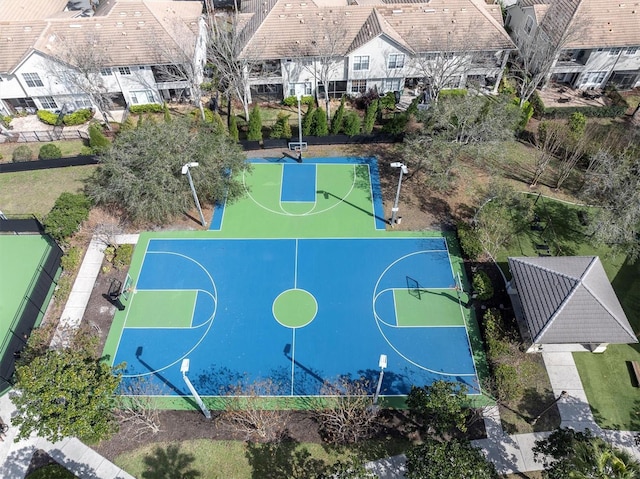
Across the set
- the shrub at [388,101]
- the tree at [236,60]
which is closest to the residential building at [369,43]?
the tree at [236,60]

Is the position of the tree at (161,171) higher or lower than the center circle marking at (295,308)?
higher

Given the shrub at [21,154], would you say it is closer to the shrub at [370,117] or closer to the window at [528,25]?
the shrub at [370,117]

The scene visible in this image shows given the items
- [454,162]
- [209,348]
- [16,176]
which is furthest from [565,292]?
[16,176]

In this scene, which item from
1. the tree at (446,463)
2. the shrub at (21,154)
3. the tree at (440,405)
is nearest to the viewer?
the tree at (446,463)

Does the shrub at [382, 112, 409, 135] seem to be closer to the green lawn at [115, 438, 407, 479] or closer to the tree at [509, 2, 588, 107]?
the tree at [509, 2, 588, 107]

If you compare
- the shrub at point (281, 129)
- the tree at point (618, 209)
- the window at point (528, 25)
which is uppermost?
the window at point (528, 25)

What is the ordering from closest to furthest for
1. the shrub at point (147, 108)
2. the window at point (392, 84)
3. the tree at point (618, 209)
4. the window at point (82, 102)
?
the tree at point (618, 209) → the window at point (82, 102) → the shrub at point (147, 108) → the window at point (392, 84)

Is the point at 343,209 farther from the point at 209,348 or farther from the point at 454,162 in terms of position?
the point at 209,348
